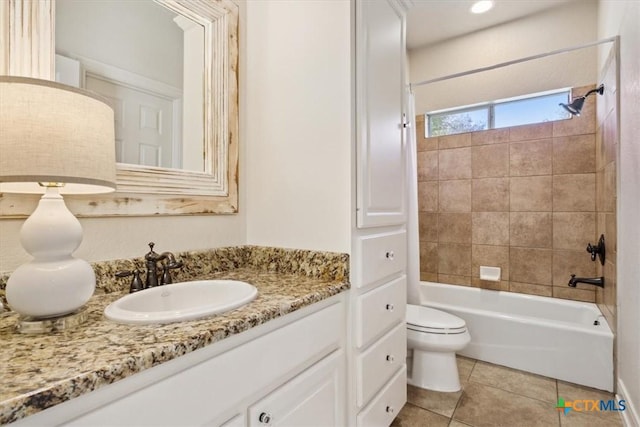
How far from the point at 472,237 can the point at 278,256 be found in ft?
6.83

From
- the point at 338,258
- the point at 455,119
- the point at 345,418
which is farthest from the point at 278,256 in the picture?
the point at 455,119

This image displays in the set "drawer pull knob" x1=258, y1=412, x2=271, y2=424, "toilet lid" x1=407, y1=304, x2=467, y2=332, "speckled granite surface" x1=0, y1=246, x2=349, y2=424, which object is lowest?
"toilet lid" x1=407, y1=304, x2=467, y2=332

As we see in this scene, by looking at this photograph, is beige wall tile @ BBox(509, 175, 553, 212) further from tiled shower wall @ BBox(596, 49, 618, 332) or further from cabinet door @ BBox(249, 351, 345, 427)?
cabinet door @ BBox(249, 351, 345, 427)

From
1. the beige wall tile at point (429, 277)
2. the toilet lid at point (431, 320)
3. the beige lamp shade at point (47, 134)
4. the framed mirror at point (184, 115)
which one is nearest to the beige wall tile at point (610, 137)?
the toilet lid at point (431, 320)

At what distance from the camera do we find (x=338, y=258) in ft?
3.94

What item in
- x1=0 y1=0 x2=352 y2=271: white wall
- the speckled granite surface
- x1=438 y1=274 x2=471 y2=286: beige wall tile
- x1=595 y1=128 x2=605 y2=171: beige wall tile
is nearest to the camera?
the speckled granite surface

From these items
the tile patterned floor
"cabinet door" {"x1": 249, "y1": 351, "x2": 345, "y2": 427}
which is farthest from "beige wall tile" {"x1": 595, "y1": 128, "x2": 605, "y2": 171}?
"cabinet door" {"x1": 249, "y1": 351, "x2": 345, "y2": 427}

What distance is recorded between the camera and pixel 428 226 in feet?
9.93

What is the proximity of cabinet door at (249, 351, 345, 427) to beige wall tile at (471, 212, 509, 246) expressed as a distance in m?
2.10

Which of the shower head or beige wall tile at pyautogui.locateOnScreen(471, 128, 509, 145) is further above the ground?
the shower head

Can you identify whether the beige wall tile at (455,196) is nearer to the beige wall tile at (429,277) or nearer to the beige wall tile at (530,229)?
the beige wall tile at (530,229)

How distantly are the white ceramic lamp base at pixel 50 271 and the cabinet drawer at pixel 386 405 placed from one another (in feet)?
3.51

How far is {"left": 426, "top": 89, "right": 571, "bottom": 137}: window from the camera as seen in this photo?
2480 millimetres

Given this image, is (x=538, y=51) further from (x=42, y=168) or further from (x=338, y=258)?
(x=42, y=168)
